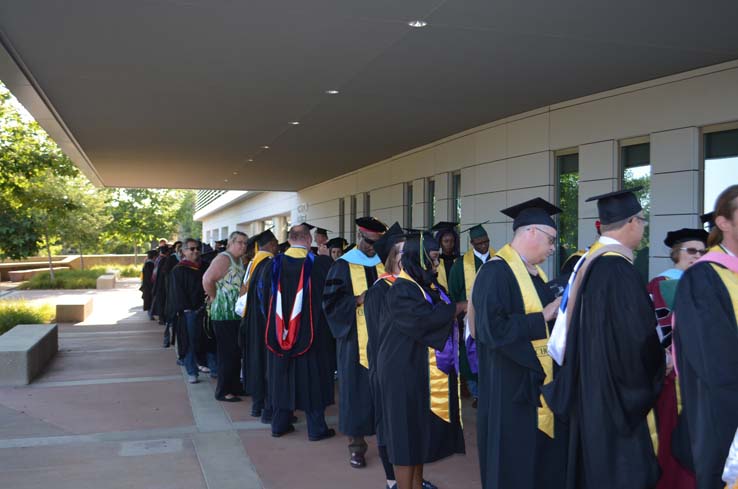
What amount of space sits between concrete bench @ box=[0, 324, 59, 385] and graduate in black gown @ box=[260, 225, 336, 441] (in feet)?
13.7

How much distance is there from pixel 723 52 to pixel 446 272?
13.0 feet

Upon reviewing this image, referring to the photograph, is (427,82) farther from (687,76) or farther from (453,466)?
(453,466)

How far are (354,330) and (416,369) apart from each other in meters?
1.30

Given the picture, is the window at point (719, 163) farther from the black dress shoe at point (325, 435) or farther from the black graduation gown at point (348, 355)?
the black dress shoe at point (325, 435)

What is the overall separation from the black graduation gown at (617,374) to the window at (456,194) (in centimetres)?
1025

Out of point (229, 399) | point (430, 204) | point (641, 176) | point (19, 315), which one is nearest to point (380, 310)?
point (229, 399)

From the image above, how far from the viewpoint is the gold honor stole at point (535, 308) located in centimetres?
377

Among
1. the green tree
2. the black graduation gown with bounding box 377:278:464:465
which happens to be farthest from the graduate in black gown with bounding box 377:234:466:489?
the green tree

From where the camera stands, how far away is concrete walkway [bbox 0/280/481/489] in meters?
5.23

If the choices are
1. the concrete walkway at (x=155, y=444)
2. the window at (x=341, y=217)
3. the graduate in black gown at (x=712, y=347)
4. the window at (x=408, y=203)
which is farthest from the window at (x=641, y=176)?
the window at (x=341, y=217)

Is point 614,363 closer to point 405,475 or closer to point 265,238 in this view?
point 405,475

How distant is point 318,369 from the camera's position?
6.50 meters

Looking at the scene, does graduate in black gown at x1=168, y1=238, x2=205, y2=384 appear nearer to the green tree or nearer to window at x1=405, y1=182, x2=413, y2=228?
window at x1=405, y1=182, x2=413, y2=228

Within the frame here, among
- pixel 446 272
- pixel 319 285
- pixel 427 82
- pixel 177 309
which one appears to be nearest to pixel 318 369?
pixel 319 285
